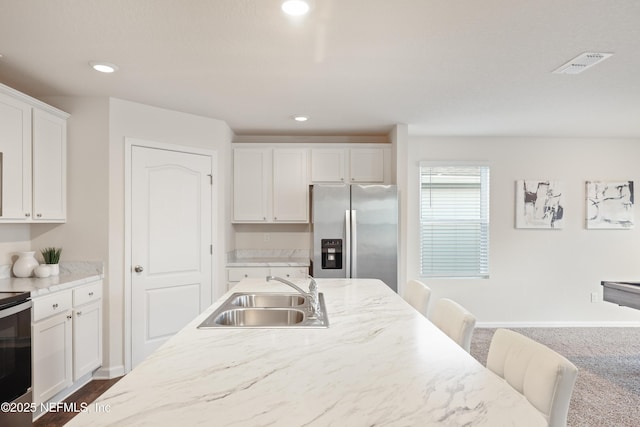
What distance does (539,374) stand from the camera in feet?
3.81

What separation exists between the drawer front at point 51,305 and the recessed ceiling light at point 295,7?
231 centimetres

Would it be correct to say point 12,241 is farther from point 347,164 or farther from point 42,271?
point 347,164

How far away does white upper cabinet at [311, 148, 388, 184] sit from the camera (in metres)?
4.48

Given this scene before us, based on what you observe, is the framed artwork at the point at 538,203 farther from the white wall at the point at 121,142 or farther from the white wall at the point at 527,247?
the white wall at the point at 121,142

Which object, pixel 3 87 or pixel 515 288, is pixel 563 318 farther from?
pixel 3 87

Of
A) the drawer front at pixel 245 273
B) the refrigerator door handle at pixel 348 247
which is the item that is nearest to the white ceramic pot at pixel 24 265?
the drawer front at pixel 245 273

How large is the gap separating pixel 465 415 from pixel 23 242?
142 inches

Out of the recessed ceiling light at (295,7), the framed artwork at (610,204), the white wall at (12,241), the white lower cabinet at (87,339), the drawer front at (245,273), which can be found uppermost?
the recessed ceiling light at (295,7)

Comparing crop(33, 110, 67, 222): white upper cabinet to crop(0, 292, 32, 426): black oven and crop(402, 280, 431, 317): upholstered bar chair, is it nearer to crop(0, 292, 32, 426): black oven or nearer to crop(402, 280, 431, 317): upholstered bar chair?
crop(0, 292, 32, 426): black oven

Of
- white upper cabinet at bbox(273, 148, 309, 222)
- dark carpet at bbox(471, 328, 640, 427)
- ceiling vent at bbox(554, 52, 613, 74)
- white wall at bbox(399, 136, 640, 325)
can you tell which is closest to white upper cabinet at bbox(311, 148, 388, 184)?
white upper cabinet at bbox(273, 148, 309, 222)

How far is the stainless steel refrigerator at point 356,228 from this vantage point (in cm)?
398

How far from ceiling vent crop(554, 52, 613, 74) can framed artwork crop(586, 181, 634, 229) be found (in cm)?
289

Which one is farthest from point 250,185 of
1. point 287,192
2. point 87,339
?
point 87,339

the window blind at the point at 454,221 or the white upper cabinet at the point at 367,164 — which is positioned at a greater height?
the white upper cabinet at the point at 367,164
